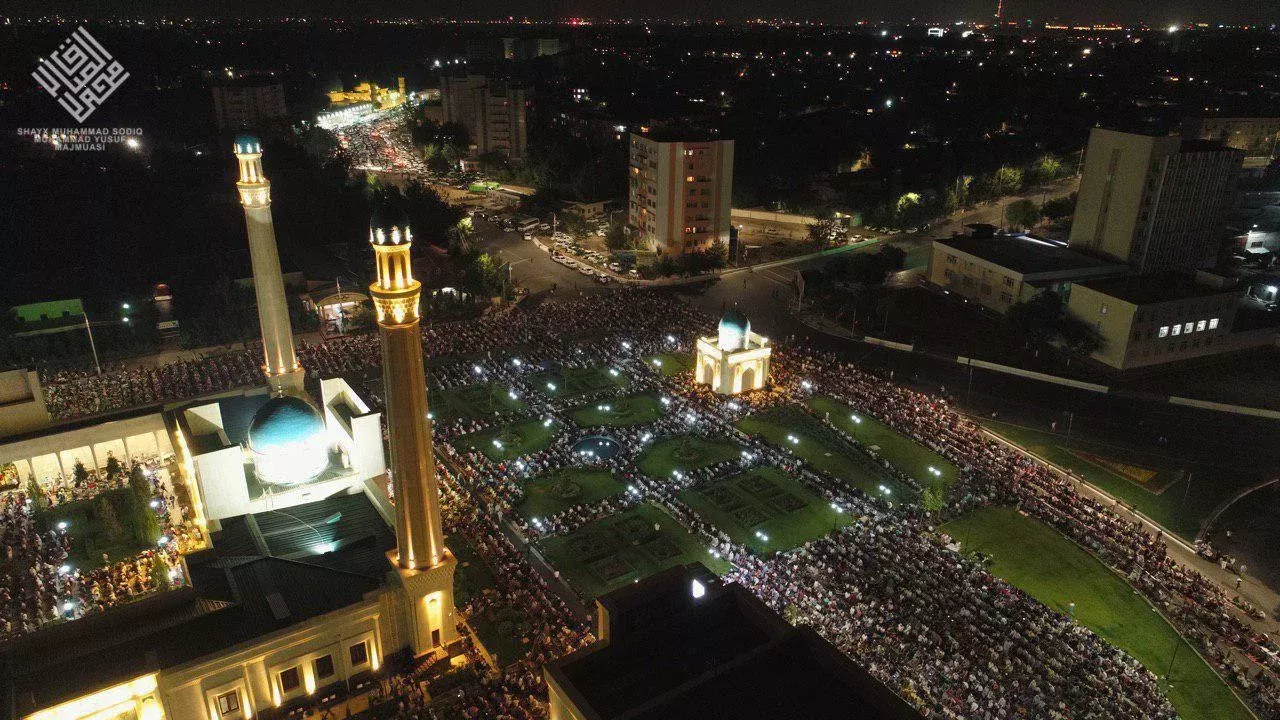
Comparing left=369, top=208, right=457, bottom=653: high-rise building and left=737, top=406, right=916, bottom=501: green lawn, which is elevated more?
left=369, top=208, right=457, bottom=653: high-rise building

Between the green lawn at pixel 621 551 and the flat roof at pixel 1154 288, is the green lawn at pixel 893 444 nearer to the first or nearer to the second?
the green lawn at pixel 621 551

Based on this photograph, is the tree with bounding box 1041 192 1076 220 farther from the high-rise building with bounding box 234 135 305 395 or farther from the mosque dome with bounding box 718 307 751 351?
the high-rise building with bounding box 234 135 305 395

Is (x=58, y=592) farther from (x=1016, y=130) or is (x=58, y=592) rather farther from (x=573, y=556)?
(x=1016, y=130)

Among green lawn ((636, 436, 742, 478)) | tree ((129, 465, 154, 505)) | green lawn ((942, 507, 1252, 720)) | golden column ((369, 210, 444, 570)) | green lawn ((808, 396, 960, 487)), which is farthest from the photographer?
green lawn ((636, 436, 742, 478))

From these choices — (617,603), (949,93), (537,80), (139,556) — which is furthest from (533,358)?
(949,93)

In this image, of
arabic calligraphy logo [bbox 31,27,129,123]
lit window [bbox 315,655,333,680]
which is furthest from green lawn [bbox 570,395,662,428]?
arabic calligraphy logo [bbox 31,27,129,123]
